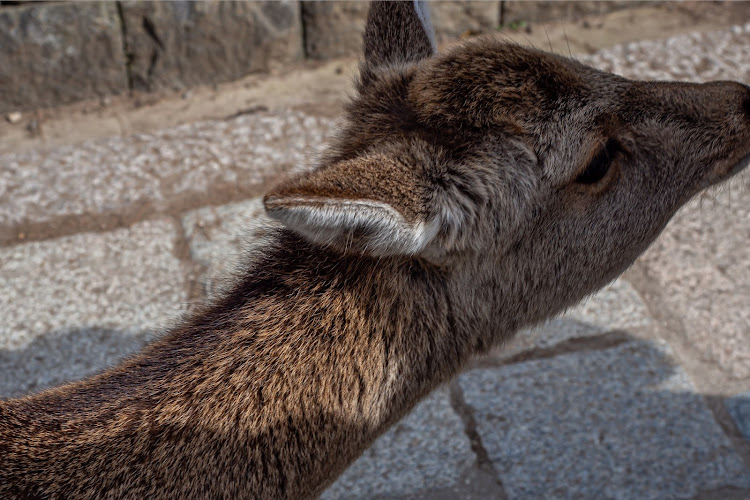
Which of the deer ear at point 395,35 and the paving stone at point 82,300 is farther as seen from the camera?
the paving stone at point 82,300

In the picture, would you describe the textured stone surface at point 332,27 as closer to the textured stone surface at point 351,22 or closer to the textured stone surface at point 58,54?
the textured stone surface at point 351,22

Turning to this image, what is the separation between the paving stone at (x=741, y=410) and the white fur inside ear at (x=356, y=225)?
2312 mm

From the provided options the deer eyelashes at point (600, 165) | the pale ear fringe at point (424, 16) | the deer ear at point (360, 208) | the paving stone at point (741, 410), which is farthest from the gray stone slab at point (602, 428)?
the pale ear fringe at point (424, 16)

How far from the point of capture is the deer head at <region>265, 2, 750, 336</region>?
2684 mm

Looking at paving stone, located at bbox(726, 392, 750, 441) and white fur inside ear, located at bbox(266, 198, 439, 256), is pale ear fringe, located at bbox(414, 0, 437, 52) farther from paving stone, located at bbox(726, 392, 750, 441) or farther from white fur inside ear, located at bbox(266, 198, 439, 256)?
paving stone, located at bbox(726, 392, 750, 441)

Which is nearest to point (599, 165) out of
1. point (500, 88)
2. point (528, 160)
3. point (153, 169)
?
point (528, 160)

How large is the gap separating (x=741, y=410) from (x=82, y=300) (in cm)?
363

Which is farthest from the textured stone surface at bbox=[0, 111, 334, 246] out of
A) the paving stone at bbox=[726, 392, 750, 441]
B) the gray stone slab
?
the paving stone at bbox=[726, 392, 750, 441]

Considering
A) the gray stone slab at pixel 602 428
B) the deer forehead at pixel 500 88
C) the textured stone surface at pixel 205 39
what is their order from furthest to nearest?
the textured stone surface at pixel 205 39 < the gray stone slab at pixel 602 428 < the deer forehead at pixel 500 88

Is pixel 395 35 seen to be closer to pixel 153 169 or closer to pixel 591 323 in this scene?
pixel 591 323

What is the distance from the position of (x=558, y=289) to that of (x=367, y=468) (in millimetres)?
1443

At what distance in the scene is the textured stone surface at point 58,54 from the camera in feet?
18.9

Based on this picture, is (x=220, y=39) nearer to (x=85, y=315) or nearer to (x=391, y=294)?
(x=85, y=315)

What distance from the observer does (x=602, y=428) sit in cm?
404
